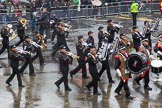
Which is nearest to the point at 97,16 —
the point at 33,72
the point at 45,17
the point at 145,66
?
the point at 45,17

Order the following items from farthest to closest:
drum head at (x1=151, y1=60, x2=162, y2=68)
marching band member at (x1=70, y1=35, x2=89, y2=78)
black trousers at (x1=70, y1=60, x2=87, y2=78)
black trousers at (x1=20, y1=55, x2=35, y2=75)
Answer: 1. black trousers at (x1=20, y1=55, x2=35, y2=75)
2. black trousers at (x1=70, y1=60, x2=87, y2=78)
3. marching band member at (x1=70, y1=35, x2=89, y2=78)
4. drum head at (x1=151, y1=60, x2=162, y2=68)

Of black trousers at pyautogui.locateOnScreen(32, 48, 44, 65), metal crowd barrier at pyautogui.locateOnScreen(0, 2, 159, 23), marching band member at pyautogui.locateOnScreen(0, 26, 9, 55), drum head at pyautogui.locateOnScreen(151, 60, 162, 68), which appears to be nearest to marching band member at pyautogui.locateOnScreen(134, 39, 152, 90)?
drum head at pyautogui.locateOnScreen(151, 60, 162, 68)

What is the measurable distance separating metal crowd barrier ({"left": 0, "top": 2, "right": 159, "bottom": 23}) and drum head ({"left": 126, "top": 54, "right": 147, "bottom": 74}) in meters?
15.8

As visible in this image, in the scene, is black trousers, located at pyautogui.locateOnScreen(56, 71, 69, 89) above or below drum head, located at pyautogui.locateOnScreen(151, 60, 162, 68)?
below

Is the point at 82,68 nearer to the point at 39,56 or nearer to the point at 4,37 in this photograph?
the point at 39,56

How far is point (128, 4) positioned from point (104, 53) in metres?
19.8

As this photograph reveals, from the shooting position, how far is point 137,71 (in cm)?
1738

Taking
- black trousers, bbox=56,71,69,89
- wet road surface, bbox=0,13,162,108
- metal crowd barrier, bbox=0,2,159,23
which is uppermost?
metal crowd barrier, bbox=0,2,159,23

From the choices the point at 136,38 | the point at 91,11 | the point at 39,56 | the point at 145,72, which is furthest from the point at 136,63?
the point at 91,11

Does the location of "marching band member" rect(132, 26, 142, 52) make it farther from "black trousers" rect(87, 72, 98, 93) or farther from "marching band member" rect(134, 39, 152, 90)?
"black trousers" rect(87, 72, 98, 93)

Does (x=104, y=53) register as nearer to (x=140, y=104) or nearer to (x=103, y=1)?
(x=140, y=104)

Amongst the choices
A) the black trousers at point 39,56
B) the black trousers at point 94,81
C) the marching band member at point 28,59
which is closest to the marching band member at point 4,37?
the black trousers at point 39,56

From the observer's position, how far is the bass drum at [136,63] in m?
17.2

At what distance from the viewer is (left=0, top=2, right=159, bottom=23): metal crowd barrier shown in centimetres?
3256
